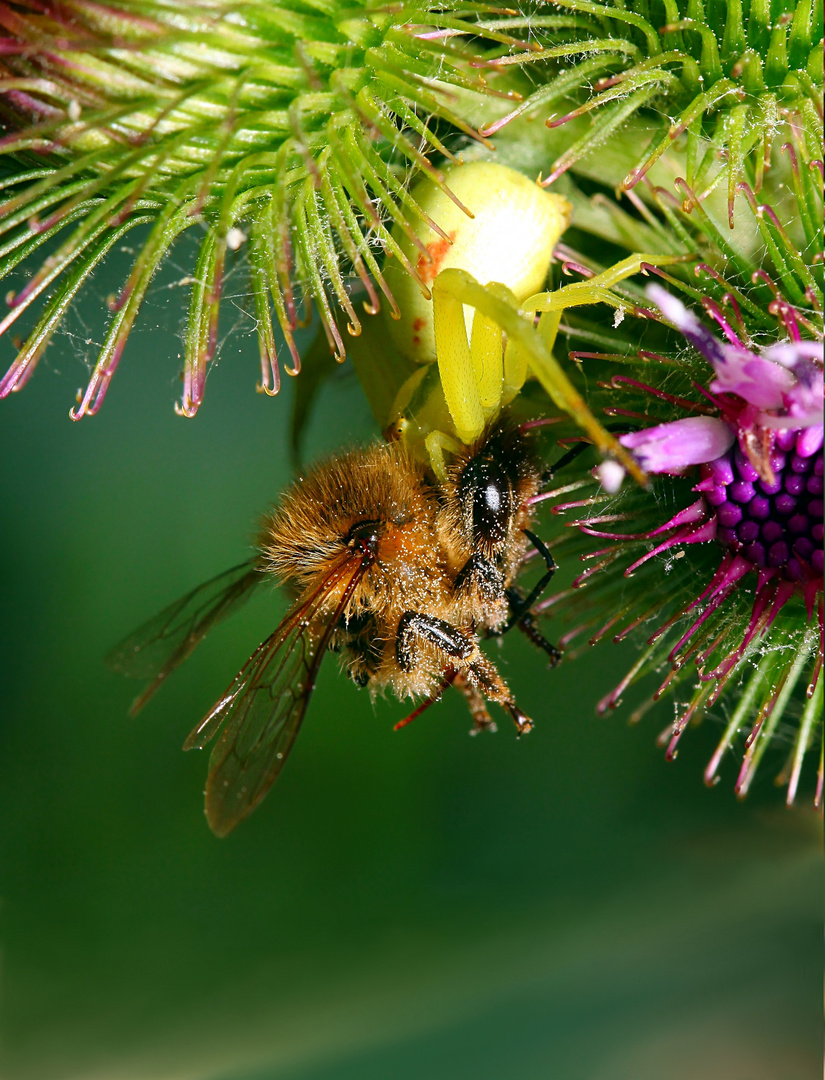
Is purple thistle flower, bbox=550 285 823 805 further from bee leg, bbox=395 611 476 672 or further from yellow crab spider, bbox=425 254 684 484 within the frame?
bee leg, bbox=395 611 476 672

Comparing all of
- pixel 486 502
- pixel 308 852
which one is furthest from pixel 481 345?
pixel 308 852

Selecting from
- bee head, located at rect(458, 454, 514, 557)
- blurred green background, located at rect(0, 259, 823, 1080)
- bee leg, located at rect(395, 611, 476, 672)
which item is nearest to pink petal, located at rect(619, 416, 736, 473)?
bee head, located at rect(458, 454, 514, 557)

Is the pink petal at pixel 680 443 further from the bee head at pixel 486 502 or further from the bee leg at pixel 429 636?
the bee leg at pixel 429 636

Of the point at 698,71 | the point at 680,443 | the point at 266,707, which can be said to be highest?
the point at 698,71

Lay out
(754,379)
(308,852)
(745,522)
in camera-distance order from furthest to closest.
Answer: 1. (308,852)
2. (745,522)
3. (754,379)

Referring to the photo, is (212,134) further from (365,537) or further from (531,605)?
(531,605)

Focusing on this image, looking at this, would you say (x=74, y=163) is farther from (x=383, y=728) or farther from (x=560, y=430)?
(x=383, y=728)

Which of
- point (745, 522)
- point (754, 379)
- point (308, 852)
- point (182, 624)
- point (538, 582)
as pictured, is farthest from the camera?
point (308, 852)
